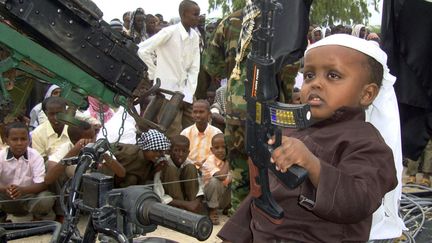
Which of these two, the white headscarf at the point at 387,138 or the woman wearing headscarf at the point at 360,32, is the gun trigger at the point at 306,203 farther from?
the woman wearing headscarf at the point at 360,32

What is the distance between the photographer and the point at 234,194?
330cm

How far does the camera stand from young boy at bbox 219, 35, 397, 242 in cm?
148

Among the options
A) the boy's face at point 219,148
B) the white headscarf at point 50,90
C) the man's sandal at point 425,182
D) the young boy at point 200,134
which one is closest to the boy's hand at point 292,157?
the boy's face at point 219,148

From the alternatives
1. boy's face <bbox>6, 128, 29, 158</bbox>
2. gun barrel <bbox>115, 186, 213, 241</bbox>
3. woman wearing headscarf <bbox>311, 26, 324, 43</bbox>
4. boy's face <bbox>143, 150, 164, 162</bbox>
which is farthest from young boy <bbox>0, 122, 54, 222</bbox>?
woman wearing headscarf <bbox>311, 26, 324, 43</bbox>

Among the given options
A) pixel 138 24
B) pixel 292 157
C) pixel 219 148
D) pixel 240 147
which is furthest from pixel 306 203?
pixel 138 24

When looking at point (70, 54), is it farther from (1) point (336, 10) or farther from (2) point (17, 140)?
(1) point (336, 10)

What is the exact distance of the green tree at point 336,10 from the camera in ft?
78.0

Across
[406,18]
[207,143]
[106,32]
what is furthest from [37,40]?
[207,143]

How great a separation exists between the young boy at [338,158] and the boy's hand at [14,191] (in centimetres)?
288

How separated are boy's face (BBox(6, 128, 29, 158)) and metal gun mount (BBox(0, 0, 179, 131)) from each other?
1408 mm

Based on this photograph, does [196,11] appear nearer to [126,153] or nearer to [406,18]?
[126,153]

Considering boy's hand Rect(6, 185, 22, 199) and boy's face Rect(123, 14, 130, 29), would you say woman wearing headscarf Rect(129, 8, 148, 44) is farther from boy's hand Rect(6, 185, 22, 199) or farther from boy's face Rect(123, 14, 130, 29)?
boy's hand Rect(6, 185, 22, 199)

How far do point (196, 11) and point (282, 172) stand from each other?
4912 mm

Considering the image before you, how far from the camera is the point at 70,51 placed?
282 cm
